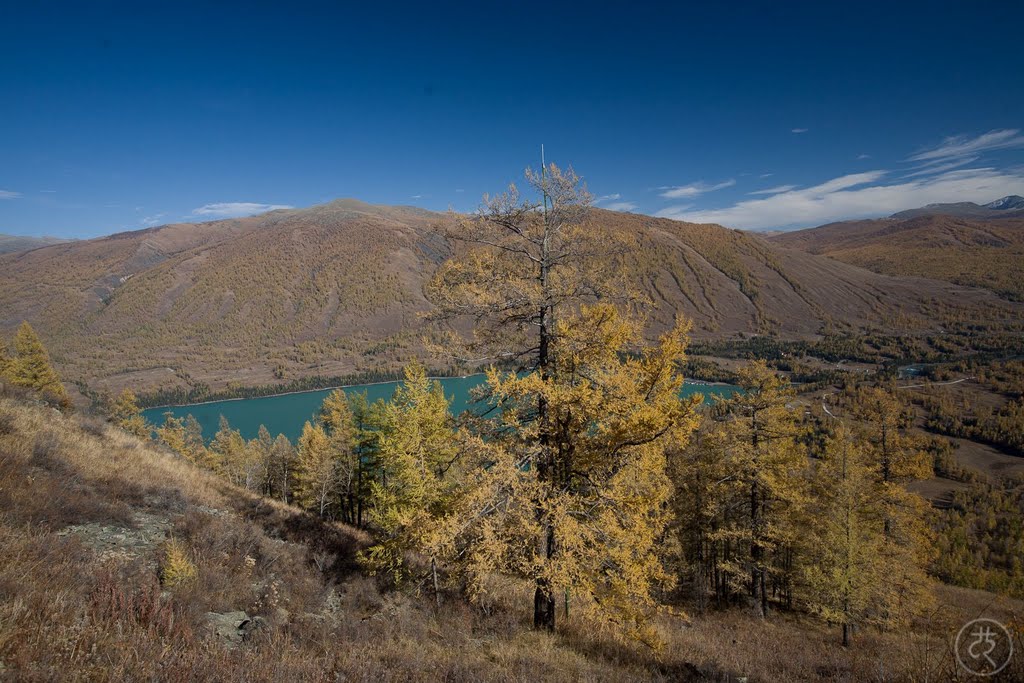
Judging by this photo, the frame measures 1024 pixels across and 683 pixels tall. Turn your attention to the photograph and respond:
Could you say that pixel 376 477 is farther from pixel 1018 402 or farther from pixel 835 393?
pixel 1018 402

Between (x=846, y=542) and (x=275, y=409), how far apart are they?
6347 inches

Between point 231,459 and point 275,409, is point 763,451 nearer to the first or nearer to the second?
point 231,459

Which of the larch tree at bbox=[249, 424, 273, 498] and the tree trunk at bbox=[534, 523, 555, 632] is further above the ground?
the tree trunk at bbox=[534, 523, 555, 632]

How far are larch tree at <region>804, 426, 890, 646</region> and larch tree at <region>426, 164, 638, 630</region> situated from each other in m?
13.4

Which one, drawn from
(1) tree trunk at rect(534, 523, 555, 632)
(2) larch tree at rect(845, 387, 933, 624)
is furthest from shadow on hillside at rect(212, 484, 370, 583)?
(2) larch tree at rect(845, 387, 933, 624)

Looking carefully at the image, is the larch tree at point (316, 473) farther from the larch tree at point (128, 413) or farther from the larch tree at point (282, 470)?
the larch tree at point (128, 413)

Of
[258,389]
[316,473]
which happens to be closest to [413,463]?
[316,473]

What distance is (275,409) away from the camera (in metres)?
149

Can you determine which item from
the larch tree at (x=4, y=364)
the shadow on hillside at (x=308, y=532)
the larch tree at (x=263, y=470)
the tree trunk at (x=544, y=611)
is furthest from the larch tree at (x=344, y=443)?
the larch tree at (x=4, y=364)

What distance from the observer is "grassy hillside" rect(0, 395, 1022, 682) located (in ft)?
14.0

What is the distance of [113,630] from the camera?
14.9 ft

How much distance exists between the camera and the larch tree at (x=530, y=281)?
8461 millimetres

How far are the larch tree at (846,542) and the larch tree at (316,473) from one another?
24.2 meters

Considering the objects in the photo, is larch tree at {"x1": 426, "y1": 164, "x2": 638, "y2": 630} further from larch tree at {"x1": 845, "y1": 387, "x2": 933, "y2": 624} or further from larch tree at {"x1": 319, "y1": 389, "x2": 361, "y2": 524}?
larch tree at {"x1": 319, "y1": 389, "x2": 361, "y2": 524}
